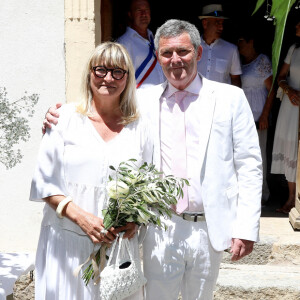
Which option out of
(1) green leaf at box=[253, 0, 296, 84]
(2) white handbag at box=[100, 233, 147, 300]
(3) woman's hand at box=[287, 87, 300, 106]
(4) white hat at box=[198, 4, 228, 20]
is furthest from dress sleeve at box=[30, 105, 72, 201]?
(3) woman's hand at box=[287, 87, 300, 106]

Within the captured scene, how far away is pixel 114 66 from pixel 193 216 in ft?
2.81

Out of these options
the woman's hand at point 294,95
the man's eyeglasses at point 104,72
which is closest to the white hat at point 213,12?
the woman's hand at point 294,95

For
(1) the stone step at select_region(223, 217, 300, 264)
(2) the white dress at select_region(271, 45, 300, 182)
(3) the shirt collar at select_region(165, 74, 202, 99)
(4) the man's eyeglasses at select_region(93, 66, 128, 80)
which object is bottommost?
(1) the stone step at select_region(223, 217, 300, 264)

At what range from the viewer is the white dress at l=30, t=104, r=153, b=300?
2.53 meters

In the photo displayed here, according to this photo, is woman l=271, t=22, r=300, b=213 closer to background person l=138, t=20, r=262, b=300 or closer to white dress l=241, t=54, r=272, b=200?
white dress l=241, t=54, r=272, b=200

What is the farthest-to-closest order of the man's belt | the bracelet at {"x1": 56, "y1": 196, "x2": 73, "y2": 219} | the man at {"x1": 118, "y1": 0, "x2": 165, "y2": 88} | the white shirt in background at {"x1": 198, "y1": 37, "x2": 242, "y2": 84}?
the white shirt in background at {"x1": 198, "y1": 37, "x2": 242, "y2": 84} → the man at {"x1": 118, "y1": 0, "x2": 165, "y2": 88} → the man's belt → the bracelet at {"x1": 56, "y1": 196, "x2": 73, "y2": 219}

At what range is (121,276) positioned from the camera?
2.39 m

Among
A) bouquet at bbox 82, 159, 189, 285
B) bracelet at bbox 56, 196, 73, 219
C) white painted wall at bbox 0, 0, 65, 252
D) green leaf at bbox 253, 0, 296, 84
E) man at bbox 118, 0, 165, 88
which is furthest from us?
man at bbox 118, 0, 165, 88

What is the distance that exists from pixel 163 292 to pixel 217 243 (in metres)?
0.38

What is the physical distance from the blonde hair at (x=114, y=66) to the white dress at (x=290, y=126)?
3.63m

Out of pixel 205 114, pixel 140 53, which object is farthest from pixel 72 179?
pixel 140 53

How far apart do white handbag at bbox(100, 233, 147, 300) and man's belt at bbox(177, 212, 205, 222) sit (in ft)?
1.11

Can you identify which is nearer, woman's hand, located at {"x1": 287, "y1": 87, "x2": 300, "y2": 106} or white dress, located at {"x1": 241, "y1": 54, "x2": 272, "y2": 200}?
woman's hand, located at {"x1": 287, "y1": 87, "x2": 300, "y2": 106}

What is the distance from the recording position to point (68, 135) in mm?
2566
